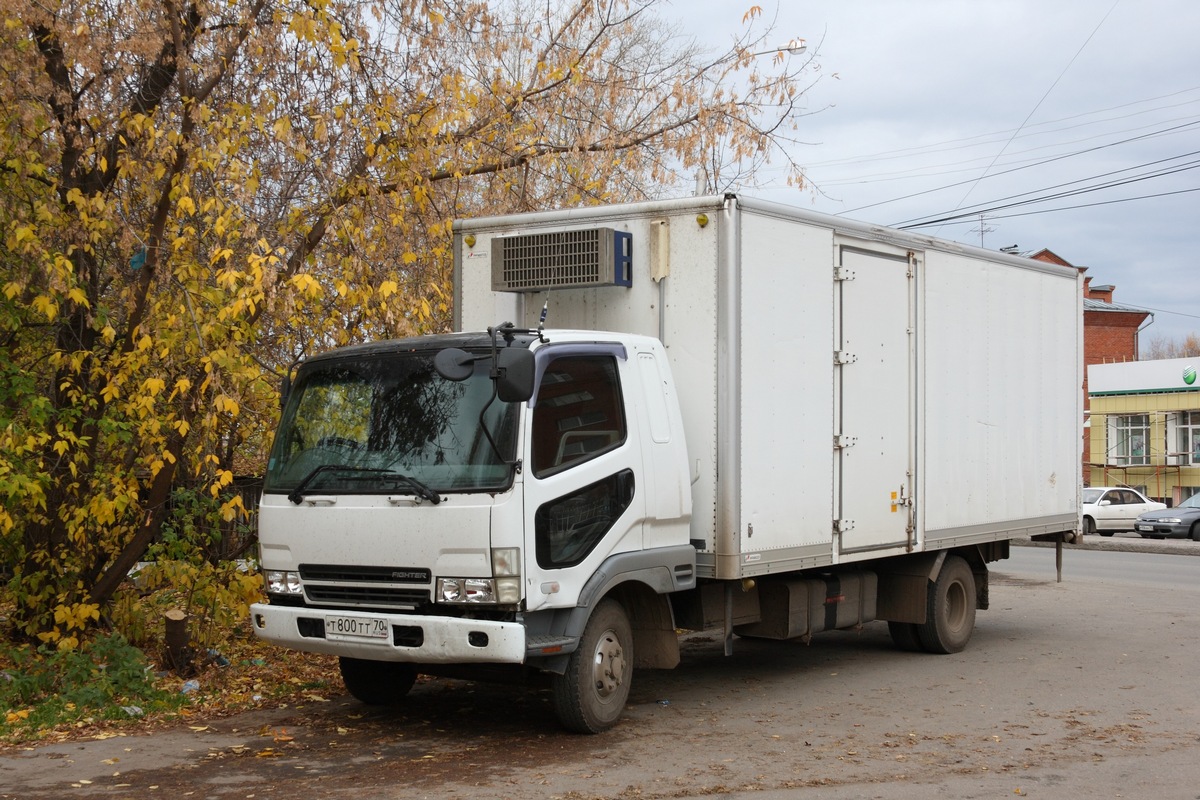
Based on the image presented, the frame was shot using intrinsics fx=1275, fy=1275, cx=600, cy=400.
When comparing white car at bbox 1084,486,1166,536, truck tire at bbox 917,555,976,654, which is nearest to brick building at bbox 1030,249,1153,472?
white car at bbox 1084,486,1166,536

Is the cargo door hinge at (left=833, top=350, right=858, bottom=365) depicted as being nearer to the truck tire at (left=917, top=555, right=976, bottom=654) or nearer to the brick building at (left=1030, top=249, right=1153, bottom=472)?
the truck tire at (left=917, top=555, right=976, bottom=654)

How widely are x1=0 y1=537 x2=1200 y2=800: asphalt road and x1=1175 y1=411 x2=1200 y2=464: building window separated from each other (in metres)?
41.9

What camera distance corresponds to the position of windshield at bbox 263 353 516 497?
23.5ft

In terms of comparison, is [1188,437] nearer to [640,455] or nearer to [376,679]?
[640,455]

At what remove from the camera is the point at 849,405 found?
31.5ft

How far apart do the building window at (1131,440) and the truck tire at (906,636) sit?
44.0 m

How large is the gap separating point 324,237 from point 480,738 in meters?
4.64

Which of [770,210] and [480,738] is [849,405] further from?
[480,738]

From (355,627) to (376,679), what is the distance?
5.11 feet

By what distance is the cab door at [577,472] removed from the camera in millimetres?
7191

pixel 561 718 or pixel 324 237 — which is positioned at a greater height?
pixel 324 237

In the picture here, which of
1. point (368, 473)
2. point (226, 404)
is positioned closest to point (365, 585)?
point (368, 473)

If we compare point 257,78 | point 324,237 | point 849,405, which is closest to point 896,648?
point 849,405

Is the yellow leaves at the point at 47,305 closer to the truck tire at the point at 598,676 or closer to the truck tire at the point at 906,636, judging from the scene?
the truck tire at the point at 598,676
